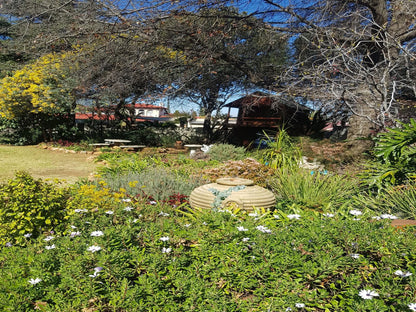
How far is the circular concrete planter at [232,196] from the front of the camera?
14.8ft

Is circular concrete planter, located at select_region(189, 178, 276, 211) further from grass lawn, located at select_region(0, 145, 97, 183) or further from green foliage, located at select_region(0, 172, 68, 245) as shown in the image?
grass lawn, located at select_region(0, 145, 97, 183)

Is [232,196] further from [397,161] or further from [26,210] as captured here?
[397,161]

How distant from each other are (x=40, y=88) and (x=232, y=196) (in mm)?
13120

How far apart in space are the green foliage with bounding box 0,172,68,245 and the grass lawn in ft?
14.7

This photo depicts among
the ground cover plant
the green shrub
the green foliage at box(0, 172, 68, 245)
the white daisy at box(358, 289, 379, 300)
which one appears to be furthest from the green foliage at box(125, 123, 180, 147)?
the white daisy at box(358, 289, 379, 300)

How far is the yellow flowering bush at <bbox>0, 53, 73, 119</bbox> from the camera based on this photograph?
1467 cm

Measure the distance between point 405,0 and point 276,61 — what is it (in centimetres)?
730

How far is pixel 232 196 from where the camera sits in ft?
Answer: 14.9

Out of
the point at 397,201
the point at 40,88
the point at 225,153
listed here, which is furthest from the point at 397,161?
the point at 40,88

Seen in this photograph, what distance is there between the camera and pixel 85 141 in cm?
1606

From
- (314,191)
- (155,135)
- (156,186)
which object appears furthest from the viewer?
(155,135)

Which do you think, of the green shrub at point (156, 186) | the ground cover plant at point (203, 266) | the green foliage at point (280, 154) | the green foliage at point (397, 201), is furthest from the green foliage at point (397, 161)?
the green shrub at point (156, 186)

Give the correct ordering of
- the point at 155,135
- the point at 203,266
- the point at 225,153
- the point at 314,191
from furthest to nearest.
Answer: the point at 155,135
the point at 225,153
the point at 314,191
the point at 203,266

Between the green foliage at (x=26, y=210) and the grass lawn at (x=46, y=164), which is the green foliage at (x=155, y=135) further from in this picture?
the green foliage at (x=26, y=210)
